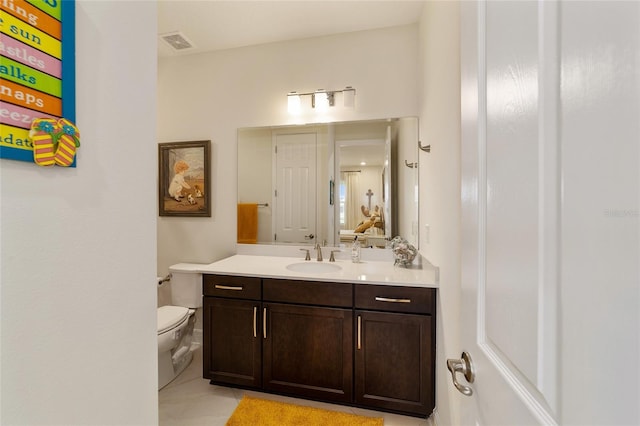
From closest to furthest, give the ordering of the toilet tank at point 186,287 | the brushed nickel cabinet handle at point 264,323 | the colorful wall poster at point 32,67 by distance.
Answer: the colorful wall poster at point 32,67 → the brushed nickel cabinet handle at point 264,323 → the toilet tank at point 186,287

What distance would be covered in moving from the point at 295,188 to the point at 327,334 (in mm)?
1262

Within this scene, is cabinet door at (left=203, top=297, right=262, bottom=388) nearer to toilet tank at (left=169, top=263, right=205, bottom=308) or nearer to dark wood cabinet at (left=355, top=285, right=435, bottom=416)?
toilet tank at (left=169, top=263, right=205, bottom=308)

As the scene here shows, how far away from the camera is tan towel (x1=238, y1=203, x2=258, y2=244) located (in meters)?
2.59

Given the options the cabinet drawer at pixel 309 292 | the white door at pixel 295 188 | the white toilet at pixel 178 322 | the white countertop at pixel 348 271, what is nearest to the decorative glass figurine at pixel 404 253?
→ the white countertop at pixel 348 271

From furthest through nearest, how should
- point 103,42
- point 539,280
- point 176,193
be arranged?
point 176,193
point 103,42
point 539,280

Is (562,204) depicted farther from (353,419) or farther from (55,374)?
(353,419)

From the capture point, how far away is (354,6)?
2.04m

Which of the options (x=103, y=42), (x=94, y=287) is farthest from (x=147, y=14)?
(x=94, y=287)

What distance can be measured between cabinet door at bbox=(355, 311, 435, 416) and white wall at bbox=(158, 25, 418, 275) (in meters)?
1.51

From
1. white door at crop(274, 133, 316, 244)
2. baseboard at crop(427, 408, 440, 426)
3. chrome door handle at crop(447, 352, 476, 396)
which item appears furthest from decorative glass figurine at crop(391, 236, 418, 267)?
chrome door handle at crop(447, 352, 476, 396)

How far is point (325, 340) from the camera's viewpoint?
183 centimetres

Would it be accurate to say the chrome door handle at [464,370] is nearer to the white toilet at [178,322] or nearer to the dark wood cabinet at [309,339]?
the dark wood cabinet at [309,339]

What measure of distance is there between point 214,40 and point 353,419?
3.10 meters

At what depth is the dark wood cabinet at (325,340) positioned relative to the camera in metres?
1.71
